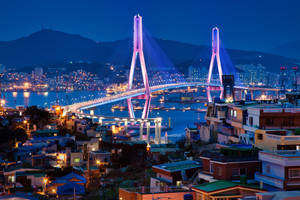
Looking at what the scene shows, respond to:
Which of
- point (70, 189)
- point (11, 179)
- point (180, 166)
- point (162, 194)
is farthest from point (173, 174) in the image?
point (11, 179)

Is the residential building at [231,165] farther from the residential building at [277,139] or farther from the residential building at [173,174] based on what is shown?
the residential building at [277,139]

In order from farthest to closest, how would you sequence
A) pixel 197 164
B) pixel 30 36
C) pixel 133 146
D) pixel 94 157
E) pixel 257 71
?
pixel 30 36
pixel 257 71
pixel 133 146
pixel 94 157
pixel 197 164

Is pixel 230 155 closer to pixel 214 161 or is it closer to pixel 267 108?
pixel 214 161

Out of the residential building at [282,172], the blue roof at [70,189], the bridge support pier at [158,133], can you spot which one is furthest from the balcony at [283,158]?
the bridge support pier at [158,133]

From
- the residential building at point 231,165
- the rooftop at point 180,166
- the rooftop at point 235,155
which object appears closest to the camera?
the residential building at point 231,165

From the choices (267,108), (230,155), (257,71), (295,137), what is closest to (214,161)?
(230,155)

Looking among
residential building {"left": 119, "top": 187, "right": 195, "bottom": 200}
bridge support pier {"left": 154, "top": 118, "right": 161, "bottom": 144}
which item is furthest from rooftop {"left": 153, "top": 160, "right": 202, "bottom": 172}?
bridge support pier {"left": 154, "top": 118, "right": 161, "bottom": 144}

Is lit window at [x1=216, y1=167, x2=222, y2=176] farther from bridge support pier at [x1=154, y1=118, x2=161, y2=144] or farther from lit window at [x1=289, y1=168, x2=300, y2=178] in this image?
bridge support pier at [x1=154, y1=118, x2=161, y2=144]

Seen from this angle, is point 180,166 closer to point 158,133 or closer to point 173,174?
point 173,174
